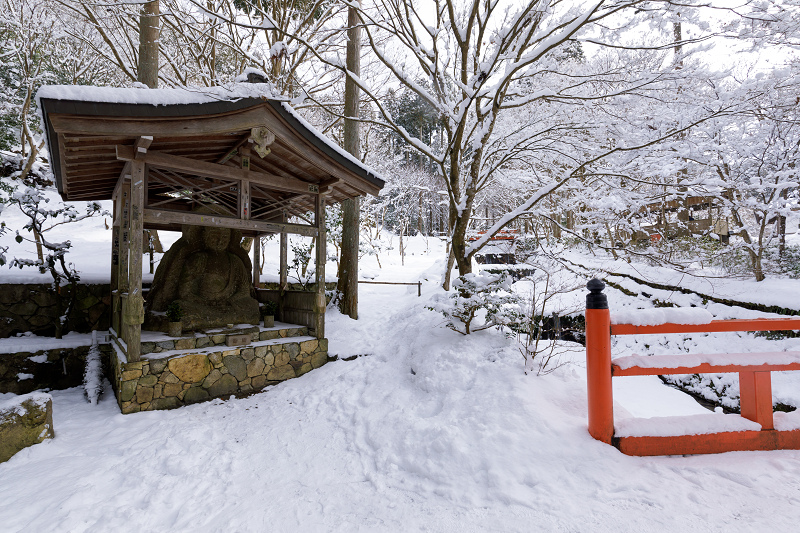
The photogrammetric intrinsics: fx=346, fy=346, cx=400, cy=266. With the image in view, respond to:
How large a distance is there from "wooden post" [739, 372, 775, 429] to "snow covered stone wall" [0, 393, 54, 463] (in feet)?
20.9

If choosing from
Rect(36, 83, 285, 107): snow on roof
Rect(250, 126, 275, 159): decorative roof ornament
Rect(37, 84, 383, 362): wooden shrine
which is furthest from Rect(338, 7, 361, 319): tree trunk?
Rect(36, 83, 285, 107): snow on roof

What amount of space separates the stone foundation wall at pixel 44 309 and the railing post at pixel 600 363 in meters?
8.15

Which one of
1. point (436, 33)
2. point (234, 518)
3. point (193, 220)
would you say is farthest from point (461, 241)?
point (234, 518)

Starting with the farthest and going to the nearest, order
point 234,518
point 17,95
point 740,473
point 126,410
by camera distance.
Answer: point 17,95 < point 126,410 < point 234,518 < point 740,473

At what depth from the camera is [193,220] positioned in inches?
192

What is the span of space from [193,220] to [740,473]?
6.19 m

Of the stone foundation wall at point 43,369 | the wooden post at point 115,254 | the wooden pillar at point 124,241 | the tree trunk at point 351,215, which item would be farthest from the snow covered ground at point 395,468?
the tree trunk at point 351,215

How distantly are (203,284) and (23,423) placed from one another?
8.89 feet

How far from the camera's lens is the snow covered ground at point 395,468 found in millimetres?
2338

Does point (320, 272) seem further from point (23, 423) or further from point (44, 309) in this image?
point (44, 309)

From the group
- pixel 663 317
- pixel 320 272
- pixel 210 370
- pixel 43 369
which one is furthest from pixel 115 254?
pixel 663 317

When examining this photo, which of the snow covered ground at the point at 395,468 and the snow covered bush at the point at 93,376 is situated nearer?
the snow covered ground at the point at 395,468

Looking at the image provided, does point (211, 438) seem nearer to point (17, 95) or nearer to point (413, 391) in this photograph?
point (413, 391)

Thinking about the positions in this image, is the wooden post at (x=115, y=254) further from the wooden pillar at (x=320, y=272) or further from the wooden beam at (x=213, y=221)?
the wooden pillar at (x=320, y=272)
